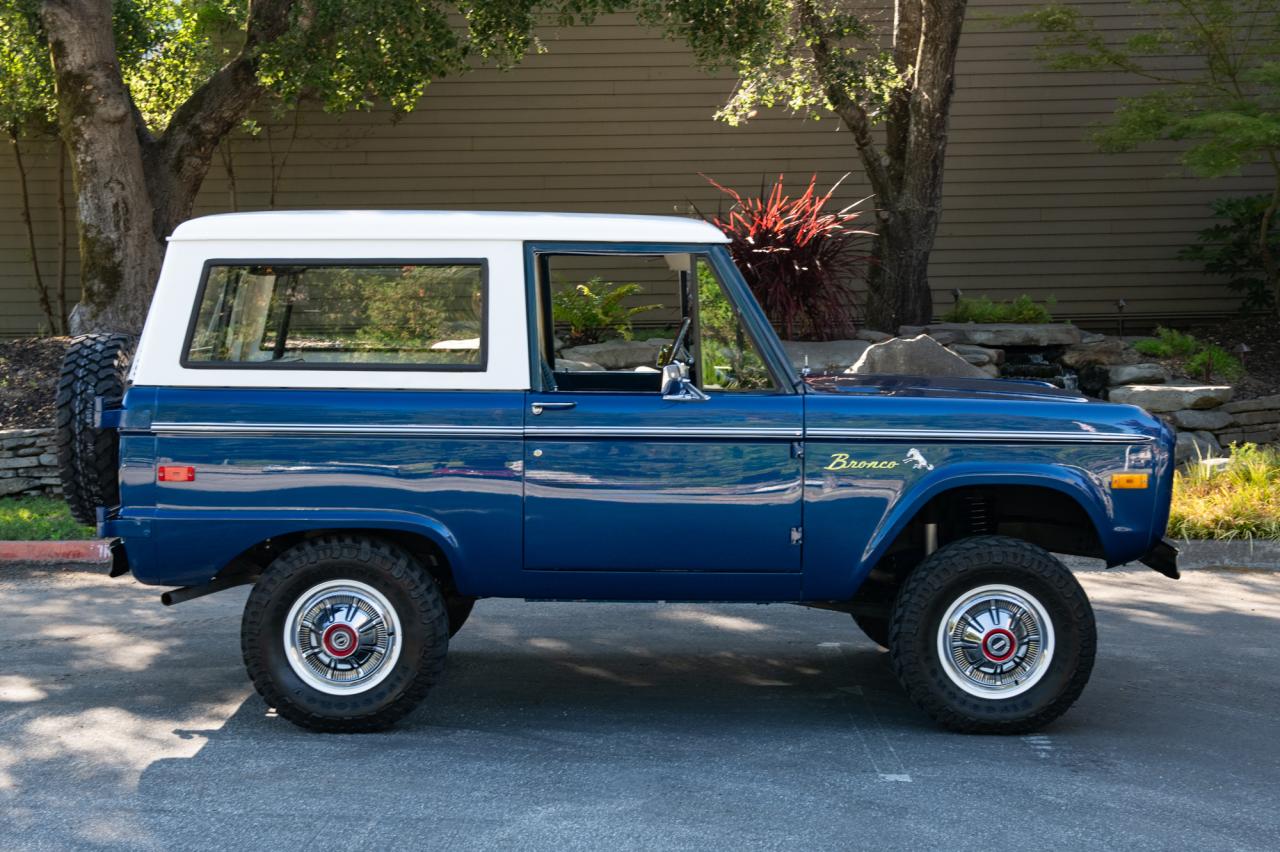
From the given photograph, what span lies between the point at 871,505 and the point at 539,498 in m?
1.31

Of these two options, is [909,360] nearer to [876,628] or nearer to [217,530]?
[876,628]

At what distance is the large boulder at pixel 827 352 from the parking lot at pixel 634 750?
438 centimetres

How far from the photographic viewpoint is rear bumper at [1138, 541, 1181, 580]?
18.7ft

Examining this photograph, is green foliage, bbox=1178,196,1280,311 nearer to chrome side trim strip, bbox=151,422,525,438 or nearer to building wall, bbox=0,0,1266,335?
building wall, bbox=0,0,1266,335

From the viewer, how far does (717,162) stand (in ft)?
53.0

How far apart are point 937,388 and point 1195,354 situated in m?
8.49

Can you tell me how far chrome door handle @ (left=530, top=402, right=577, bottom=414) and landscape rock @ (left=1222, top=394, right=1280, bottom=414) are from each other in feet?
28.7

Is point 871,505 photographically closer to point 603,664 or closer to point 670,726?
point 670,726

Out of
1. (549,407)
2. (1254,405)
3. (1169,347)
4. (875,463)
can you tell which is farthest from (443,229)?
(1169,347)

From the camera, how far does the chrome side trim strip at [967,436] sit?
17.9 ft

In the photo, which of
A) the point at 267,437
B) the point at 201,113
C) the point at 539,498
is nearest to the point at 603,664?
the point at 539,498

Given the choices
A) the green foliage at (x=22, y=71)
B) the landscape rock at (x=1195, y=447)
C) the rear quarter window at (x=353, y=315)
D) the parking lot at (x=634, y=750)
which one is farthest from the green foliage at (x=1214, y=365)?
the green foliage at (x=22, y=71)

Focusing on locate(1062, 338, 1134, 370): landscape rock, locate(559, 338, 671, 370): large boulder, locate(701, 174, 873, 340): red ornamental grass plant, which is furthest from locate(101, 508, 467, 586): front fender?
locate(1062, 338, 1134, 370): landscape rock

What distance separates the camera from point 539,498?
5.45 m
